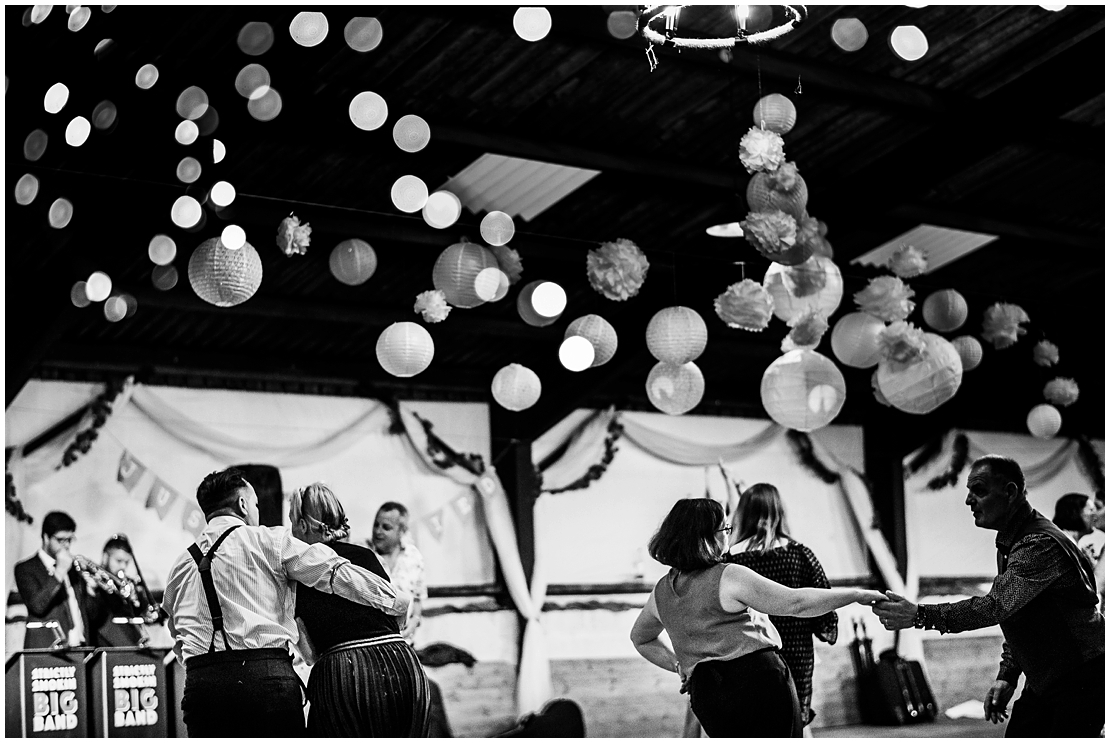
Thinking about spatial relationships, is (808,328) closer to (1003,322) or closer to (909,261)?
(909,261)

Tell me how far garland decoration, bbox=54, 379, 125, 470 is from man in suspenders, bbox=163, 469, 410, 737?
4431 mm

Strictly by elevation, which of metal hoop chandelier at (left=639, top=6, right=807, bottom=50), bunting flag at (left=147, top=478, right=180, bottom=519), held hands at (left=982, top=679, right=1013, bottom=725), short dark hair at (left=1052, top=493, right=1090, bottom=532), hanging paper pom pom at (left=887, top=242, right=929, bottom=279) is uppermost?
metal hoop chandelier at (left=639, top=6, right=807, bottom=50)

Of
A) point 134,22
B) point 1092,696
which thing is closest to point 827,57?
point 134,22

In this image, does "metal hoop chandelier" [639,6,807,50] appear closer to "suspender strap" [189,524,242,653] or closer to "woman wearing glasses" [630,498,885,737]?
"woman wearing glasses" [630,498,885,737]

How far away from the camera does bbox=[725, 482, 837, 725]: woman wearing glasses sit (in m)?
4.34

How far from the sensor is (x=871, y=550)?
10383 millimetres

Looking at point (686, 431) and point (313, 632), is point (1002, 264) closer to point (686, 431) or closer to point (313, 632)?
point (686, 431)

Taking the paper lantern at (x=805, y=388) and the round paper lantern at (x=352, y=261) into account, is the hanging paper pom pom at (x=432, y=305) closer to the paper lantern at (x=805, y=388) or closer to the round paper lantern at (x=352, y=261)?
the round paper lantern at (x=352, y=261)

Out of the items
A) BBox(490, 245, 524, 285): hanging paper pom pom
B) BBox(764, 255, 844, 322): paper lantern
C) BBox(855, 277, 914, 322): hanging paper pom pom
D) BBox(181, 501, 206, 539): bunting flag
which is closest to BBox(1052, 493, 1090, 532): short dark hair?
BBox(855, 277, 914, 322): hanging paper pom pom

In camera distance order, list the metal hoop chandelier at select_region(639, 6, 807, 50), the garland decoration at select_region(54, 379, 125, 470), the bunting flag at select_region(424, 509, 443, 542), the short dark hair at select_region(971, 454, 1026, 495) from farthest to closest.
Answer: the bunting flag at select_region(424, 509, 443, 542), the garland decoration at select_region(54, 379, 125, 470), the metal hoop chandelier at select_region(639, 6, 807, 50), the short dark hair at select_region(971, 454, 1026, 495)

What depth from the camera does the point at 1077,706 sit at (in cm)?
324

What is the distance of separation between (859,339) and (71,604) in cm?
438

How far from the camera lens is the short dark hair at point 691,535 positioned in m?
3.40

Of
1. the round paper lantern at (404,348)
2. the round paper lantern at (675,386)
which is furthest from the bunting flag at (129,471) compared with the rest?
the round paper lantern at (675,386)
